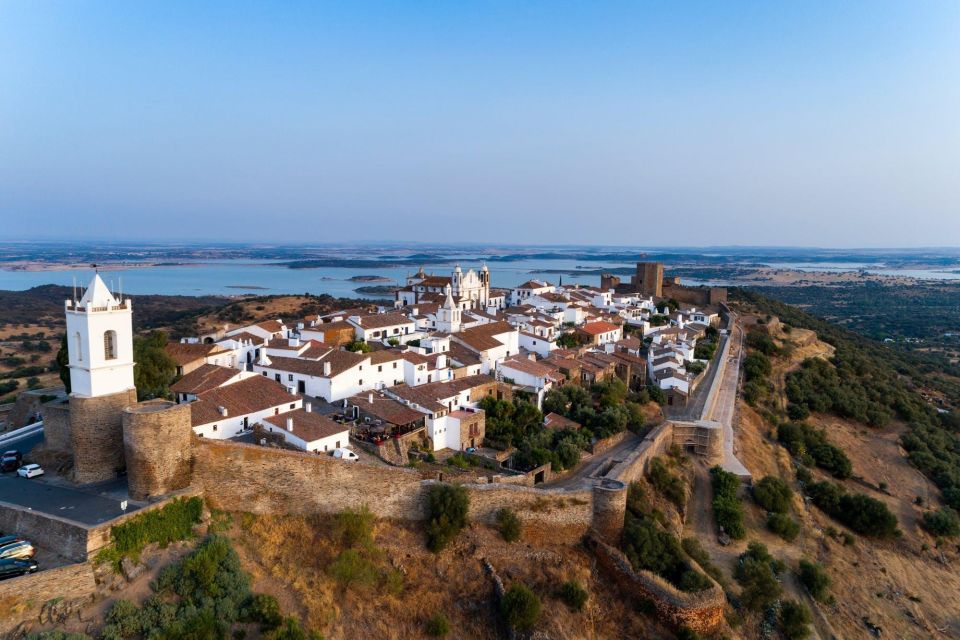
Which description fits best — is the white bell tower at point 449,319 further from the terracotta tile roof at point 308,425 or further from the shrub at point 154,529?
the shrub at point 154,529

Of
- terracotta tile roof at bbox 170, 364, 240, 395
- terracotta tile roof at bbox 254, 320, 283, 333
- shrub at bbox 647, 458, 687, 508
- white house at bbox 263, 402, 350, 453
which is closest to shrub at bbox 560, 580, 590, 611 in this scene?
shrub at bbox 647, 458, 687, 508

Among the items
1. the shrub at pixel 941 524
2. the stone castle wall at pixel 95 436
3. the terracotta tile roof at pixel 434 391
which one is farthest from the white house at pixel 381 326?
the shrub at pixel 941 524

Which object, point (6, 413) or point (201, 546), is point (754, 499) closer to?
point (201, 546)

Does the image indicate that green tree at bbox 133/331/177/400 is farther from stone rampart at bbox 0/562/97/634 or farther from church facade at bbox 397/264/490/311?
church facade at bbox 397/264/490/311

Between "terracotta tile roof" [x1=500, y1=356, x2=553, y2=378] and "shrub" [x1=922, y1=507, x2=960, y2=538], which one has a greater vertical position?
"terracotta tile roof" [x1=500, y1=356, x2=553, y2=378]

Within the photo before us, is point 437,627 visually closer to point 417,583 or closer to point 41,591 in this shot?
point 417,583

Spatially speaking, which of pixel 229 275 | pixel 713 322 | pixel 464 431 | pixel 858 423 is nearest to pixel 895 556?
pixel 858 423

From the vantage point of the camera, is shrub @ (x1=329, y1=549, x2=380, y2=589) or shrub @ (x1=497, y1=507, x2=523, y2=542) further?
shrub @ (x1=497, y1=507, x2=523, y2=542)

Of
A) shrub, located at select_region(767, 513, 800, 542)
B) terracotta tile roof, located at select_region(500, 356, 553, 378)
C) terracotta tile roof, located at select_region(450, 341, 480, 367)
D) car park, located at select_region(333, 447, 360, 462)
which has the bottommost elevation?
shrub, located at select_region(767, 513, 800, 542)
